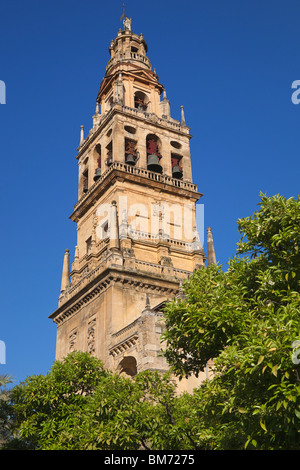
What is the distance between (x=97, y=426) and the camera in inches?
781

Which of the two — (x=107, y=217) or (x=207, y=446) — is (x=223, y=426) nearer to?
(x=207, y=446)

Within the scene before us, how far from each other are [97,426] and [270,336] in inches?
390

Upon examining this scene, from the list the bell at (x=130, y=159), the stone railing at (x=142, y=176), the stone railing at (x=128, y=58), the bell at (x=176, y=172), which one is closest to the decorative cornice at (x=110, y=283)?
the stone railing at (x=142, y=176)

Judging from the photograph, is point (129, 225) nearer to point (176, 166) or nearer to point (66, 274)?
point (66, 274)

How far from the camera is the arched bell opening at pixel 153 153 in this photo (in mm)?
46344

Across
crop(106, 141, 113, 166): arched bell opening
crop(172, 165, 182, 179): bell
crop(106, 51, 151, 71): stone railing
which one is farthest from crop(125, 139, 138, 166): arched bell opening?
crop(106, 51, 151, 71): stone railing

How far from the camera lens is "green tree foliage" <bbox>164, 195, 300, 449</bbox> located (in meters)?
12.1

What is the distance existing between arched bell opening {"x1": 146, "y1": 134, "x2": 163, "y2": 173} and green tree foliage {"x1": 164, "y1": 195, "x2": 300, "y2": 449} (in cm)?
2911

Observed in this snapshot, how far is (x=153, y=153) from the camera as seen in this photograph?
47.5 m

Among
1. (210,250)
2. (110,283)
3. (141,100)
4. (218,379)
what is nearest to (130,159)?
(210,250)

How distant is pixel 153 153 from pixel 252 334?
118ft

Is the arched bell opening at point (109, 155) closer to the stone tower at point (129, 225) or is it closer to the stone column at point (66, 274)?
the stone tower at point (129, 225)
